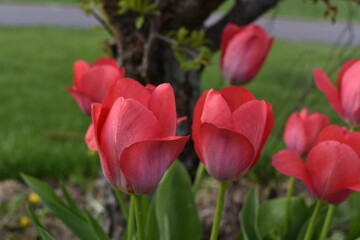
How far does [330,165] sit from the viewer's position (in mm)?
890

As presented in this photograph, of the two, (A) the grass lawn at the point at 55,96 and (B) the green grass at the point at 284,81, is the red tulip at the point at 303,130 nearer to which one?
(A) the grass lawn at the point at 55,96

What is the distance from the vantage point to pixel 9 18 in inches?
380

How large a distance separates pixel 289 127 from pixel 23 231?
1315 millimetres

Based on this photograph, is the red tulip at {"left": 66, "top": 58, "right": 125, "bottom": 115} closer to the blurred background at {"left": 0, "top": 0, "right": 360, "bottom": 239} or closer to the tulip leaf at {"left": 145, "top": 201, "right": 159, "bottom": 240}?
the tulip leaf at {"left": 145, "top": 201, "right": 159, "bottom": 240}

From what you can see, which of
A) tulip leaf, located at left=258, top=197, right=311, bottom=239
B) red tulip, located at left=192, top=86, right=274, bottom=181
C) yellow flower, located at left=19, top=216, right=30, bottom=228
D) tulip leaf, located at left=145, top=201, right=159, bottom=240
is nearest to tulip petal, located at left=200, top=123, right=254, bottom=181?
red tulip, located at left=192, top=86, right=274, bottom=181

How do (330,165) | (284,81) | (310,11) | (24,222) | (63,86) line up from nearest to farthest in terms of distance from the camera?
(330,165)
(24,222)
(284,81)
(63,86)
(310,11)

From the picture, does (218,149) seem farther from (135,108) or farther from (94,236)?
(94,236)

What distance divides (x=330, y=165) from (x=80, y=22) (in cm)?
963

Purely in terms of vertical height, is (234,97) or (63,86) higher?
(234,97)

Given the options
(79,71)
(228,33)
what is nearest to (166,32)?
(228,33)

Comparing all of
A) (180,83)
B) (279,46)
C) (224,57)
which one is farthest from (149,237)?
(279,46)

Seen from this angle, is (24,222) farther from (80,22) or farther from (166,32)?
(80,22)

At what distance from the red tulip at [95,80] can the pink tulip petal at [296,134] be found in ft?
1.27

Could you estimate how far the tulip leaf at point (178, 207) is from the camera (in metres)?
1.28
